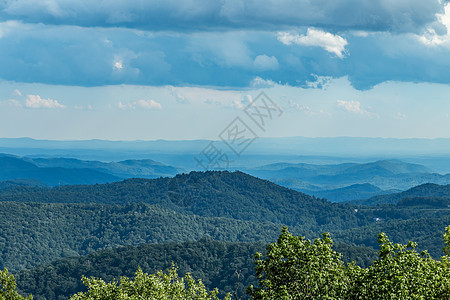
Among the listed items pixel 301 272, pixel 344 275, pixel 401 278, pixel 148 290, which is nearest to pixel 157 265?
pixel 148 290

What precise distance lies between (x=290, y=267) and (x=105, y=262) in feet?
448

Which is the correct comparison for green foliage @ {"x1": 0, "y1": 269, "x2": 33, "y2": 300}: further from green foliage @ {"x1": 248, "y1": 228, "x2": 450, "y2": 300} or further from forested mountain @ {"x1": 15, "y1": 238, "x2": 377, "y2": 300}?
forested mountain @ {"x1": 15, "y1": 238, "x2": 377, "y2": 300}

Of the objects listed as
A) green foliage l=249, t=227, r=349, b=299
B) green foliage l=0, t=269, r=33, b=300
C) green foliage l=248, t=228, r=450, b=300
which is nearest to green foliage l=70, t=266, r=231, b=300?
green foliage l=249, t=227, r=349, b=299

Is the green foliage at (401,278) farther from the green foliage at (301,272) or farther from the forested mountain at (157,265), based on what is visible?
the forested mountain at (157,265)

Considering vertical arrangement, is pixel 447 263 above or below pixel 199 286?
above

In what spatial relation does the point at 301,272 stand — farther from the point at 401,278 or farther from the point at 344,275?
the point at 401,278

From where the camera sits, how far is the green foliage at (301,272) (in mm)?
25938

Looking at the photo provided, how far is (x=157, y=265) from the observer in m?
155

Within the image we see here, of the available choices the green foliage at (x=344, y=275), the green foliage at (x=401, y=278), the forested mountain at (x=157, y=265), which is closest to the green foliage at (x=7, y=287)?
the green foliage at (x=344, y=275)

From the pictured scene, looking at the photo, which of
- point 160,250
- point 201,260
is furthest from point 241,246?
point 160,250

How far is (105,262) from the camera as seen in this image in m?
156

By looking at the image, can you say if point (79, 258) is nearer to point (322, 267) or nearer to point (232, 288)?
point (232, 288)

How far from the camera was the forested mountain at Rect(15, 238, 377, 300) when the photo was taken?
145 m

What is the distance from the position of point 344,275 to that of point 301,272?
9.59 feet
